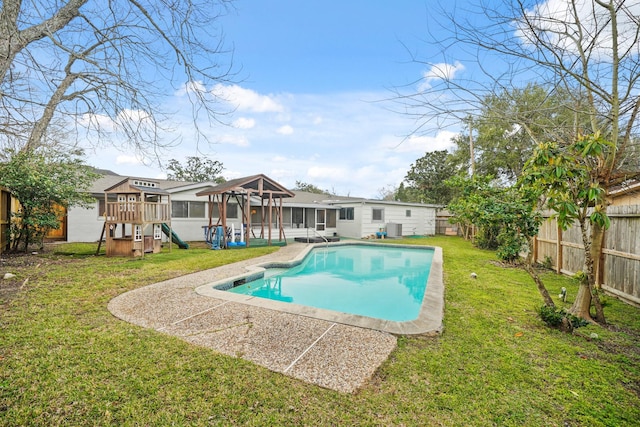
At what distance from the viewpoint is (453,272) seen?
26.2 ft

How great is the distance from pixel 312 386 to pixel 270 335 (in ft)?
3.93

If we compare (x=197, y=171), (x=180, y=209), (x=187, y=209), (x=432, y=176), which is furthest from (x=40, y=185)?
(x=432, y=176)

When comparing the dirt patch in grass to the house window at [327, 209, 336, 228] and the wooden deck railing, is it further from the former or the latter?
the house window at [327, 209, 336, 228]

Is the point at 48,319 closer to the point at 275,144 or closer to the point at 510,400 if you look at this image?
the point at 510,400

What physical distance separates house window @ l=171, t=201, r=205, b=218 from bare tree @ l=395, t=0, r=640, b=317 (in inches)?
528

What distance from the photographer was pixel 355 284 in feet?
27.2

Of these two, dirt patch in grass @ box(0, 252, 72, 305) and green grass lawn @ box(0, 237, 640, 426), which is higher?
dirt patch in grass @ box(0, 252, 72, 305)

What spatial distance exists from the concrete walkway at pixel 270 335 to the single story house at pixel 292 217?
8.76 m

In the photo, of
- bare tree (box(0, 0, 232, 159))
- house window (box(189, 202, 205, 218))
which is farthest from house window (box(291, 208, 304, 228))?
bare tree (box(0, 0, 232, 159))

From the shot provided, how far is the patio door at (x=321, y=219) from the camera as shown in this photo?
1855cm

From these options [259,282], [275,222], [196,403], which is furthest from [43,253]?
[196,403]

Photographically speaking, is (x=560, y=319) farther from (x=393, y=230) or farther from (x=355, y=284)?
(x=393, y=230)

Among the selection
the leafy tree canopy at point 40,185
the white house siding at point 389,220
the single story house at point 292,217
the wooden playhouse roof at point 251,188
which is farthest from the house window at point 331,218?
the leafy tree canopy at point 40,185

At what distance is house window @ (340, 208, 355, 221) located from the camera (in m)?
18.6
